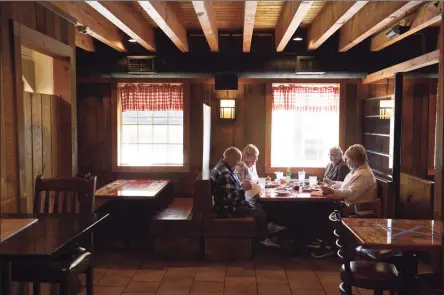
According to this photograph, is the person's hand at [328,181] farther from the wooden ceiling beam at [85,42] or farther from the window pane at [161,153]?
the wooden ceiling beam at [85,42]

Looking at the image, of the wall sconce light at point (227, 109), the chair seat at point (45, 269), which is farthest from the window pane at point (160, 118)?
the chair seat at point (45, 269)

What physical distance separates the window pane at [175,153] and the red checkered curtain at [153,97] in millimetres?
589

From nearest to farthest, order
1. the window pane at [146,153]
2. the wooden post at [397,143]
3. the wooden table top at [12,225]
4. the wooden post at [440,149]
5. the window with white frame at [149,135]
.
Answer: the wooden table top at [12,225] → the wooden post at [440,149] → the wooden post at [397,143] → the window with white frame at [149,135] → the window pane at [146,153]

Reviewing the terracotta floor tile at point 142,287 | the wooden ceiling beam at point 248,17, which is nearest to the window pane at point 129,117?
the wooden ceiling beam at point 248,17

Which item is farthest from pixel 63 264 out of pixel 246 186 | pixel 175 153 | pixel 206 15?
pixel 175 153

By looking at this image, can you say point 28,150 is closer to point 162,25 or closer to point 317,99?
point 162,25

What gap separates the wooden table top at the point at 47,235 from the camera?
216cm

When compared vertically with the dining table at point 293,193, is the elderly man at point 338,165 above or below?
above

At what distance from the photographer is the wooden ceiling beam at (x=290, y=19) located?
12.3ft

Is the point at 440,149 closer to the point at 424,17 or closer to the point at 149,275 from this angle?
the point at 424,17

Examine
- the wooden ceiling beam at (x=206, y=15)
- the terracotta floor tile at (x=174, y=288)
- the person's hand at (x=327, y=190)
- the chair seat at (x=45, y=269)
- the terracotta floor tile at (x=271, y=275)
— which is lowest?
the terracotta floor tile at (x=271, y=275)

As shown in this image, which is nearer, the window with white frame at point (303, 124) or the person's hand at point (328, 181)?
the person's hand at point (328, 181)

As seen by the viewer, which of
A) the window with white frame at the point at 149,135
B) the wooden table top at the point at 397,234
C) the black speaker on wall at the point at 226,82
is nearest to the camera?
the wooden table top at the point at 397,234

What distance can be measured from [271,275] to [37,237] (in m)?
2.66
